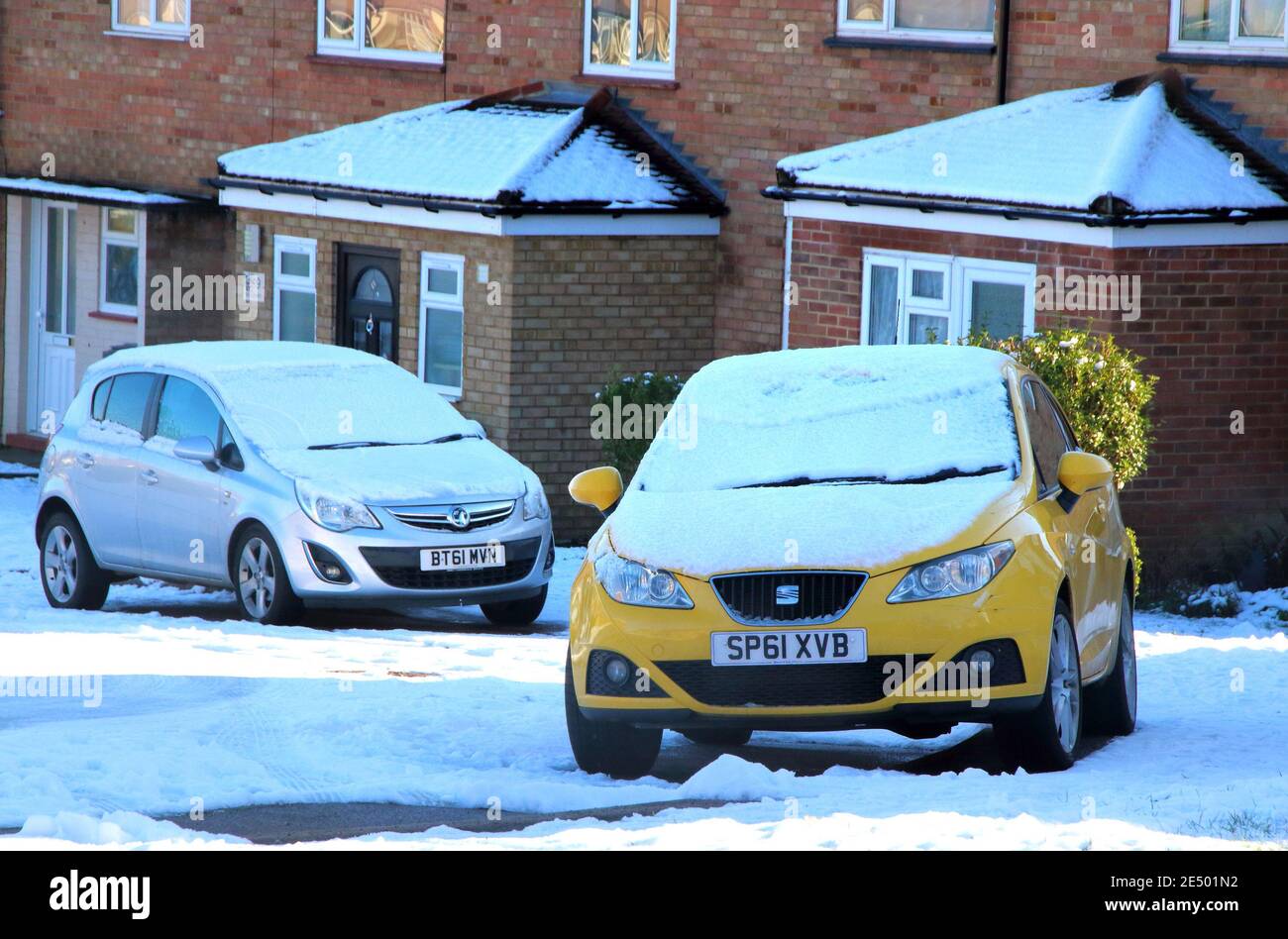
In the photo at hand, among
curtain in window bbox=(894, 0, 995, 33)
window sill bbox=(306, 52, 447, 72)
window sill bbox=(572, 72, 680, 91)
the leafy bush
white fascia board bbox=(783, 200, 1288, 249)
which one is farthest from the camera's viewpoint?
window sill bbox=(306, 52, 447, 72)

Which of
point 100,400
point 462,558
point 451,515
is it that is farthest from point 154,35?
point 462,558

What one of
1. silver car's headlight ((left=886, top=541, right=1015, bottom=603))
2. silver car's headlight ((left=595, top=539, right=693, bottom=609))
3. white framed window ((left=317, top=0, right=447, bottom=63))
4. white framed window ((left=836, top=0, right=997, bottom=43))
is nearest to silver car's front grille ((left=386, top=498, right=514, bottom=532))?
silver car's headlight ((left=595, top=539, right=693, bottom=609))

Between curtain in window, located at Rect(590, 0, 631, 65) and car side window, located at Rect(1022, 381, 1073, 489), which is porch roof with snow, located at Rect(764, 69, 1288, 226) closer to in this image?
curtain in window, located at Rect(590, 0, 631, 65)

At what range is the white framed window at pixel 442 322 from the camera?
63.4ft

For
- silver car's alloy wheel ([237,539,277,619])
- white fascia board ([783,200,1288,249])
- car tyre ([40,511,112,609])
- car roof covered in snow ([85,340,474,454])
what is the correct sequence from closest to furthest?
silver car's alloy wheel ([237,539,277,619])
car roof covered in snow ([85,340,474,454])
car tyre ([40,511,112,609])
white fascia board ([783,200,1288,249])

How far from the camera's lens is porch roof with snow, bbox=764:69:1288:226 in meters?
15.4

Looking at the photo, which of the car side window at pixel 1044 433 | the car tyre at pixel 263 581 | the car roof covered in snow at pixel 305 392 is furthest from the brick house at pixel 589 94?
the car side window at pixel 1044 433

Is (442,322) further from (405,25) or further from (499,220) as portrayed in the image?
(405,25)

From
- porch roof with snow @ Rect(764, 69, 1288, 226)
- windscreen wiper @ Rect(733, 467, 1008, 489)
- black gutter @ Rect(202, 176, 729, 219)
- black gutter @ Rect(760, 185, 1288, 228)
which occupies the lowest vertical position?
windscreen wiper @ Rect(733, 467, 1008, 489)

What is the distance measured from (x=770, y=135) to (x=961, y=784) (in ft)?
40.1

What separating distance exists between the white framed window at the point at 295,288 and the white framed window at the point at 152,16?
4023mm

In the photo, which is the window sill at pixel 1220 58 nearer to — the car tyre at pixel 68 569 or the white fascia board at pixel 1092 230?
the white fascia board at pixel 1092 230

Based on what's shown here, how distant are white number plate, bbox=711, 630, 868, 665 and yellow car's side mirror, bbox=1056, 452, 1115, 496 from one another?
4.65ft

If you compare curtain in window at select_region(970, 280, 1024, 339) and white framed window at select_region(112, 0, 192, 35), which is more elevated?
white framed window at select_region(112, 0, 192, 35)
